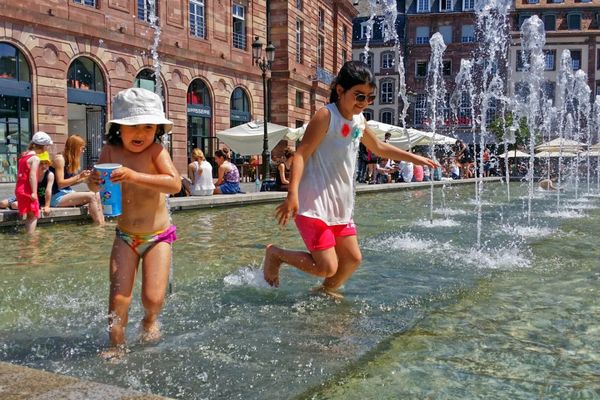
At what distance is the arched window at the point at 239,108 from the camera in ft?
93.8

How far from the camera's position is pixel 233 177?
13.9m

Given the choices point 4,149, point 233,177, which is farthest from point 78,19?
point 233,177

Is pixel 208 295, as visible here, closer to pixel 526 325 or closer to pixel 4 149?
pixel 526 325

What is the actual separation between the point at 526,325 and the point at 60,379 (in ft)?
8.12

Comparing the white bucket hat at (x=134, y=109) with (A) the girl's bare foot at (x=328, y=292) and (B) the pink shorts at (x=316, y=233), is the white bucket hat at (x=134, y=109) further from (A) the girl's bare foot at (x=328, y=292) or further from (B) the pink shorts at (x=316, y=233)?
(A) the girl's bare foot at (x=328, y=292)

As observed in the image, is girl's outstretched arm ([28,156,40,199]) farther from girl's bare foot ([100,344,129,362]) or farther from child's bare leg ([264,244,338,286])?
girl's bare foot ([100,344,129,362])

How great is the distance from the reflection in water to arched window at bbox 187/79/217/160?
19.7 meters

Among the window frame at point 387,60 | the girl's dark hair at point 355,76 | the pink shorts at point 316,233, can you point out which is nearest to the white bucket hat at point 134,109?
the pink shorts at point 316,233

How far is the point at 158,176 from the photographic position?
3.01m

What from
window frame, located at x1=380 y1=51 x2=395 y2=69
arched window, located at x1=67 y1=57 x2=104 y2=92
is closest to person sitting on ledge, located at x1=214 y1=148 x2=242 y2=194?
arched window, located at x1=67 y1=57 x2=104 y2=92

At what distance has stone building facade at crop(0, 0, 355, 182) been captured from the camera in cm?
1858

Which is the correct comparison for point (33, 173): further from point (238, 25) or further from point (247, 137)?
point (238, 25)

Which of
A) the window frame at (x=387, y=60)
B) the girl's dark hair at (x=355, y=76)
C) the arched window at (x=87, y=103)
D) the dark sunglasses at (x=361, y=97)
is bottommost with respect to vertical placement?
the dark sunglasses at (x=361, y=97)

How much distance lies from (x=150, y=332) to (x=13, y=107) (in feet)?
57.4
